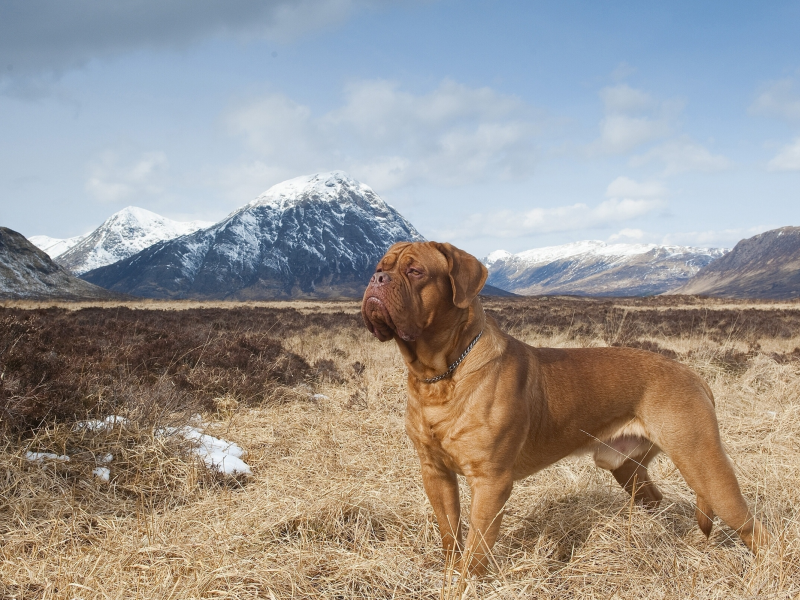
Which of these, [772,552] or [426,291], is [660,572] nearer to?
[772,552]

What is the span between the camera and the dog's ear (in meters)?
2.69

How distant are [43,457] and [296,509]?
1.92m

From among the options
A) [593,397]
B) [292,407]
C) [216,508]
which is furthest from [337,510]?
[292,407]

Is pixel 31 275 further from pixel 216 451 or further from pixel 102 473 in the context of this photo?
pixel 102 473

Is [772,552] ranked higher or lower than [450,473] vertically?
lower

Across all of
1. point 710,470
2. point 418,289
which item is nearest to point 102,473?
point 418,289

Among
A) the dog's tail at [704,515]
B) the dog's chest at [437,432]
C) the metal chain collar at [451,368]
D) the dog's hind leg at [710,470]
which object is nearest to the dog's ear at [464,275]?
the metal chain collar at [451,368]

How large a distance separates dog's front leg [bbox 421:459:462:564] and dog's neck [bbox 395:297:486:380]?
528 mm

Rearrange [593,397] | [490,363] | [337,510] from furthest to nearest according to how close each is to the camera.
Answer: [337,510] → [593,397] → [490,363]

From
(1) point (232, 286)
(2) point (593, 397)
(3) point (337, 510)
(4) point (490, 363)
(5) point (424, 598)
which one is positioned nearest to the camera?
(5) point (424, 598)

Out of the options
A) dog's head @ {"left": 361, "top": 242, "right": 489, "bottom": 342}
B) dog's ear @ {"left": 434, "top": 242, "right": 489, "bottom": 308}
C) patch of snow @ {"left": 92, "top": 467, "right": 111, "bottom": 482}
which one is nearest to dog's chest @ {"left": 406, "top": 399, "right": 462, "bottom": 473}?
dog's head @ {"left": 361, "top": 242, "right": 489, "bottom": 342}

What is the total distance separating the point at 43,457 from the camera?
146 inches

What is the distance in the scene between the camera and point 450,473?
2891 mm

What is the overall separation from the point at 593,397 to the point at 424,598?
4.60 ft
